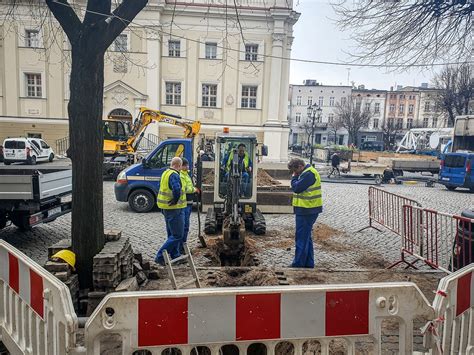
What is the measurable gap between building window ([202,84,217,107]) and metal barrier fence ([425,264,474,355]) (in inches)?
1191

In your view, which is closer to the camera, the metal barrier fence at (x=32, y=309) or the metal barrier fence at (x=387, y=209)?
the metal barrier fence at (x=32, y=309)

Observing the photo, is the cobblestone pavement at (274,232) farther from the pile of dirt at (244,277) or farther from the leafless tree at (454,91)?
the leafless tree at (454,91)

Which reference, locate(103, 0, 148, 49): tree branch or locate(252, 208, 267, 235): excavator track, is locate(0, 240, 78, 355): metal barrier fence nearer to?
locate(103, 0, 148, 49): tree branch

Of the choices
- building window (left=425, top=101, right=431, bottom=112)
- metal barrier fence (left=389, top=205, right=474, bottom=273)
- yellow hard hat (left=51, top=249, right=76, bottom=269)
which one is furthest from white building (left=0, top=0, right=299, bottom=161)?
building window (left=425, top=101, right=431, bottom=112)

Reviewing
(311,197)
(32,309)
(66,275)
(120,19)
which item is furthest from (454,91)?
(32,309)

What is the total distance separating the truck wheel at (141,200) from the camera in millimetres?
11461

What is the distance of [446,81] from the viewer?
32.7 meters

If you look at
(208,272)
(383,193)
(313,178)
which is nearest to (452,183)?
(383,193)

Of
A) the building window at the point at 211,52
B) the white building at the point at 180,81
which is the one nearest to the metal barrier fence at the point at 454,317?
the white building at the point at 180,81

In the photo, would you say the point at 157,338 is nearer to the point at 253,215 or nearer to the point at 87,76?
the point at 87,76

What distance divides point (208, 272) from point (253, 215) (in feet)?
14.9

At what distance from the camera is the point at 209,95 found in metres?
32.0

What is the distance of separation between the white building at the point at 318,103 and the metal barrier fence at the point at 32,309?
7177 centimetres

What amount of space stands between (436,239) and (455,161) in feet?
51.8
